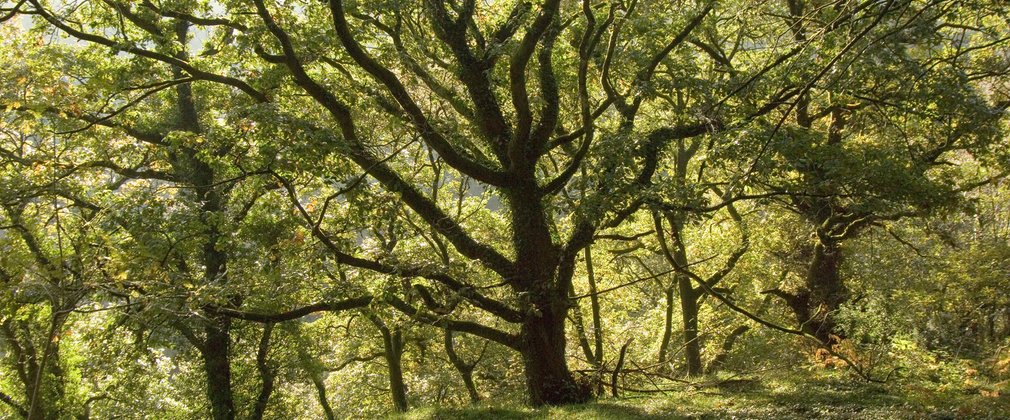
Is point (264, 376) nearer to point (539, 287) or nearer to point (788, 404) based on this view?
point (539, 287)

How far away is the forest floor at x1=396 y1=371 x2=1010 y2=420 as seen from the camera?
345 inches

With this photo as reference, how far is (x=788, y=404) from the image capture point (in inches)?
396

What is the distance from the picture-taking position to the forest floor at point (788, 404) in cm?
876

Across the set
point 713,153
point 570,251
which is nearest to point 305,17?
point 570,251

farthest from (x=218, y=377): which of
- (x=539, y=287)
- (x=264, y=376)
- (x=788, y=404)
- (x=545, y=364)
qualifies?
(x=788, y=404)

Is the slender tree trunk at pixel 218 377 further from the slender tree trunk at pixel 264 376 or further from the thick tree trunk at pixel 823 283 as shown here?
the thick tree trunk at pixel 823 283

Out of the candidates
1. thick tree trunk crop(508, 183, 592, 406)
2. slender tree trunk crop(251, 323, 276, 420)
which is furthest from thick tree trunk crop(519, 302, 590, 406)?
slender tree trunk crop(251, 323, 276, 420)

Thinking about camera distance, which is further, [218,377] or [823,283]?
[823,283]

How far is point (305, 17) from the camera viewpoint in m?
12.2

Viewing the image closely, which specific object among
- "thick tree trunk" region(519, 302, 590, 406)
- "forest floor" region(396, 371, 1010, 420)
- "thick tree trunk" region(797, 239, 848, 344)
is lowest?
"forest floor" region(396, 371, 1010, 420)

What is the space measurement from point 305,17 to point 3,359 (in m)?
16.3

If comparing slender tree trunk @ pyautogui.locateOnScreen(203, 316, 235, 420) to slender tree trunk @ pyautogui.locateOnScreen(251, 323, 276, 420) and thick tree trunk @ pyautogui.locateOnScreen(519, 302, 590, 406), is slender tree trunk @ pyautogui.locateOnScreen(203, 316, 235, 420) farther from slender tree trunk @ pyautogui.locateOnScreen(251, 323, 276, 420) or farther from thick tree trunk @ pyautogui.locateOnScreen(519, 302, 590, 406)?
thick tree trunk @ pyautogui.locateOnScreen(519, 302, 590, 406)

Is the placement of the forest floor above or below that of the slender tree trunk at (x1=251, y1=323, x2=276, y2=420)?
below

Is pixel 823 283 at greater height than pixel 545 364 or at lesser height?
greater
